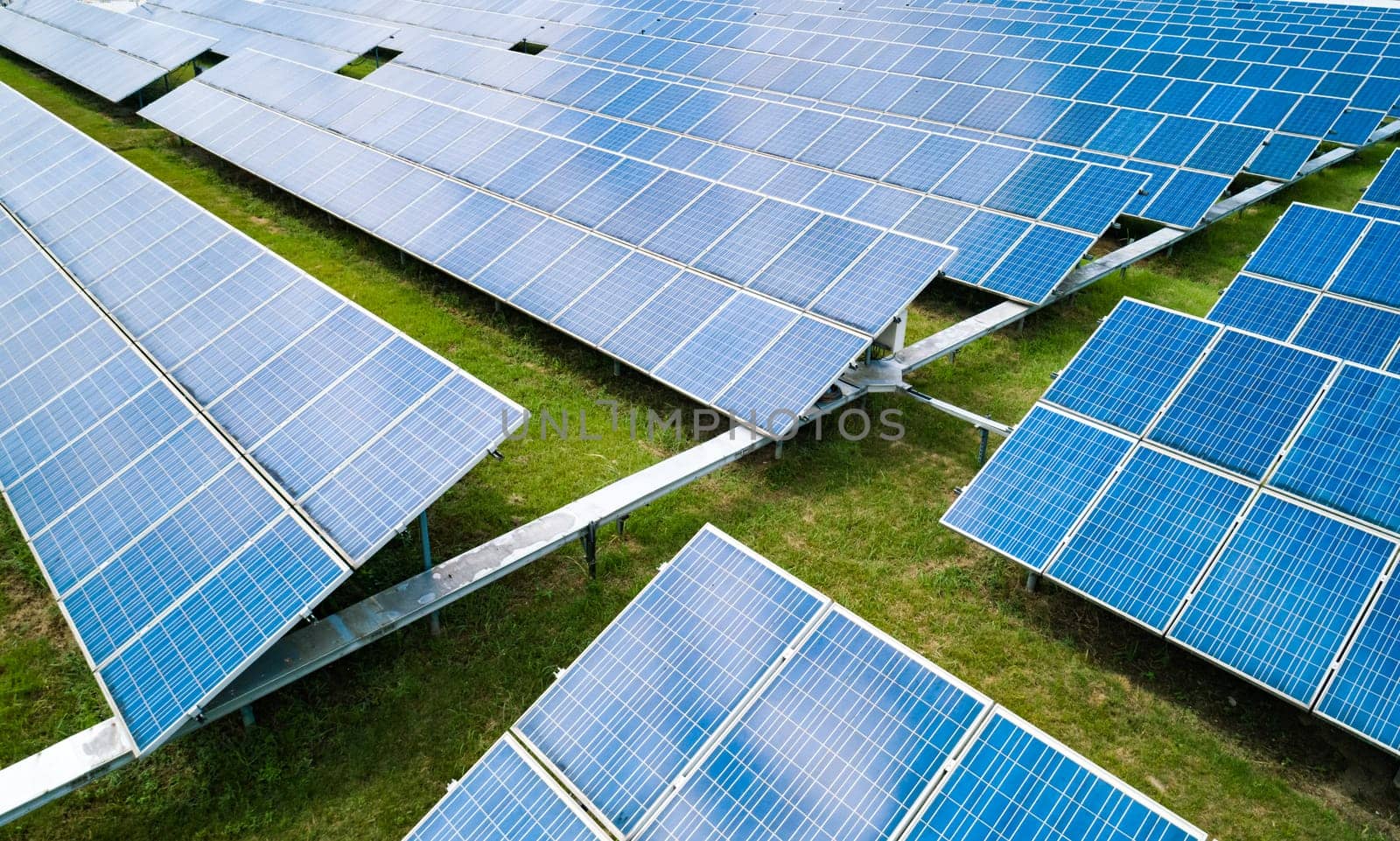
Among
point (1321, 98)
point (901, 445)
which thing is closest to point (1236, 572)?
point (901, 445)

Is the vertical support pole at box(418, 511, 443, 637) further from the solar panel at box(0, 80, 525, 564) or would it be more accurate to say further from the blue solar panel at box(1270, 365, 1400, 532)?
the blue solar panel at box(1270, 365, 1400, 532)

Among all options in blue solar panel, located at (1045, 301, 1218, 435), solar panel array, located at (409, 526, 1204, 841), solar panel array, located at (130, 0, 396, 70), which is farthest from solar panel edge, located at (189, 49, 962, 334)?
solar panel array, located at (409, 526, 1204, 841)

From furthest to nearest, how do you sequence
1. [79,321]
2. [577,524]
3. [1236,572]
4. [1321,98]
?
[1321,98], [79,321], [577,524], [1236,572]

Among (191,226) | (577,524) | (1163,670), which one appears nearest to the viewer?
(1163,670)

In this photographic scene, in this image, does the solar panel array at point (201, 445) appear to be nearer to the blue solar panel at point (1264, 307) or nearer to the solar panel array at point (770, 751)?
the solar panel array at point (770, 751)

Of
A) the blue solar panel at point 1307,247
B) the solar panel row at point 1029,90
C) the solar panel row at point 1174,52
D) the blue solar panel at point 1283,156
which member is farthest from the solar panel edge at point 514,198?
the solar panel row at point 1174,52

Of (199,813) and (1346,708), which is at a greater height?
(1346,708)

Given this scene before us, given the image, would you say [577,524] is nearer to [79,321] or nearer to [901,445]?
[901,445]

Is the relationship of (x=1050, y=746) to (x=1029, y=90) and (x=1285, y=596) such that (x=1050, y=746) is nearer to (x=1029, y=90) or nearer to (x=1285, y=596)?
(x=1285, y=596)
